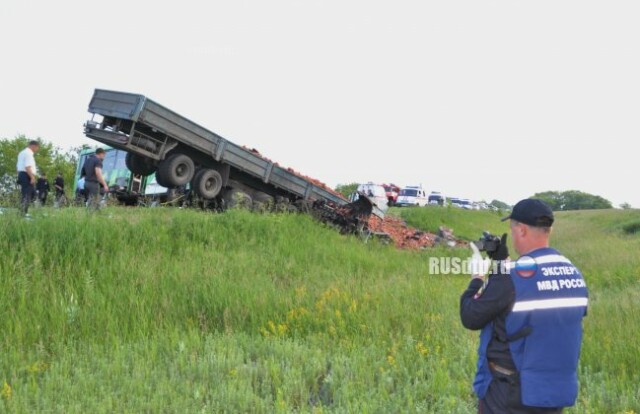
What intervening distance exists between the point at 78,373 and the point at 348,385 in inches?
84.9

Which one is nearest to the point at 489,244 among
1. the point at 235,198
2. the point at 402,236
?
the point at 235,198

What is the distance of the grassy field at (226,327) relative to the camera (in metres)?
3.83

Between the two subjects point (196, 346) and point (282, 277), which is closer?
point (196, 346)

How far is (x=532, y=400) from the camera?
2377 millimetres

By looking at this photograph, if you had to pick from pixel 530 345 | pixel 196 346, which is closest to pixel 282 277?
pixel 196 346

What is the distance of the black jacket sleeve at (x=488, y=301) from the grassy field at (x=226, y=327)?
144cm

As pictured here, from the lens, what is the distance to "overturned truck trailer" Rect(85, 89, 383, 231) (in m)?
11.2

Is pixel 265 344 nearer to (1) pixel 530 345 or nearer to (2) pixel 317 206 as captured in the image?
(1) pixel 530 345

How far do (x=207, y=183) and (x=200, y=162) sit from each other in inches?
24.4

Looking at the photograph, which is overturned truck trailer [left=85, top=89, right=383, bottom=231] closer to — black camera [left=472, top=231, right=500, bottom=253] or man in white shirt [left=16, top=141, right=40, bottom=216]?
man in white shirt [left=16, top=141, right=40, bottom=216]

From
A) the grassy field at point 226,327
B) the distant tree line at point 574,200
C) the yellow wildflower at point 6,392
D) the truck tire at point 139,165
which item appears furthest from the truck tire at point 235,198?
the distant tree line at point 574,200

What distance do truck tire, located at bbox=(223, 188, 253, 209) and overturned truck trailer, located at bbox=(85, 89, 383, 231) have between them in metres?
0.03

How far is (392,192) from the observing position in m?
36.7

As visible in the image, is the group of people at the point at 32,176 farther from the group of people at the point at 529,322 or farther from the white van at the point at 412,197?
the white van at the point at 412,197
